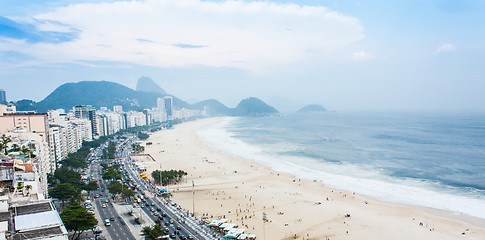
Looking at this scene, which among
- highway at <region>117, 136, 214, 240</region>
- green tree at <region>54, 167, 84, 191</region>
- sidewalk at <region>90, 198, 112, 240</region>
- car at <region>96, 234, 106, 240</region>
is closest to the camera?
car at <region>96, 234, 106, 240</region>

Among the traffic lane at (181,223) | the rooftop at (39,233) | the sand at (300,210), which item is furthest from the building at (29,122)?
the rooftop at (39,233)

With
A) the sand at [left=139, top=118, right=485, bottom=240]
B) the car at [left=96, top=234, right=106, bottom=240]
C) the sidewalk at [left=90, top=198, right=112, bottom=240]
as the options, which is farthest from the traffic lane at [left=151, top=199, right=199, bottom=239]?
the car at [left=96, top=234, right=106, bottom=240]

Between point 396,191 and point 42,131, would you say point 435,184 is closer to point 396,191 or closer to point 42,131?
point 396,191

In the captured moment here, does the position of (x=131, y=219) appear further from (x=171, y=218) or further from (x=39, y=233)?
(x=39, y=233)

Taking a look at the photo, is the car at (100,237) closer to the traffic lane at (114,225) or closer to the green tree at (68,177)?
the traffic lane at (114,225)

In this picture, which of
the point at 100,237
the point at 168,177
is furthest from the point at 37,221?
the point at 168,177

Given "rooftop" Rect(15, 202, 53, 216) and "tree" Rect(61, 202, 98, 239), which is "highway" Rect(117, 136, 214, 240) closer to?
"tree" Rect(61, 202, 98, 239)

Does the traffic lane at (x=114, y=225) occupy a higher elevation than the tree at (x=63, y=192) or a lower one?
lower
